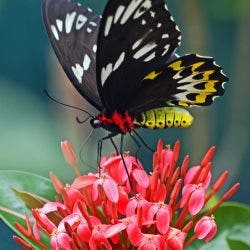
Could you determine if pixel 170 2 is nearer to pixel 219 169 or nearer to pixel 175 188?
pixel 219 169

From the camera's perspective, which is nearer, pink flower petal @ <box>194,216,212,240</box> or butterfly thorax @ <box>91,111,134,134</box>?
pink flower petal @ <box>194,216,212,240</box>

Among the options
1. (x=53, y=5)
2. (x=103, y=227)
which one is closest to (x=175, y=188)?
(x=103, y=227)

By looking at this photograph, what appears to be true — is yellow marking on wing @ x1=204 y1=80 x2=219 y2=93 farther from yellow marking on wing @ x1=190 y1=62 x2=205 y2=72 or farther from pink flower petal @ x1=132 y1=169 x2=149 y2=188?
pink flower petal @ x1=132 y1=169 x2=149 y2=188

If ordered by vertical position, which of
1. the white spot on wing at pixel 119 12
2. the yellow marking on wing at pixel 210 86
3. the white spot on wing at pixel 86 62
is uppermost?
the white spot on wing at pixel 119 12

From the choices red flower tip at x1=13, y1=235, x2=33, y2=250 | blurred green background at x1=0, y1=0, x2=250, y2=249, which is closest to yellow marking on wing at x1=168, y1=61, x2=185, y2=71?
red flower tip at x1=13, y1=235, x2=33, y2=250

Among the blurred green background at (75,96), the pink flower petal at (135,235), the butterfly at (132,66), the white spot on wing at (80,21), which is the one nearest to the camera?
the pink flower petal at (135,235)

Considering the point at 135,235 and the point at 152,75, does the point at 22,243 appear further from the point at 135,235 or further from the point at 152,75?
the point at 152,75

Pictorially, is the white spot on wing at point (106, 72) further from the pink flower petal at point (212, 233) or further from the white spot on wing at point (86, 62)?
the pink flower petal at point (212, 233)

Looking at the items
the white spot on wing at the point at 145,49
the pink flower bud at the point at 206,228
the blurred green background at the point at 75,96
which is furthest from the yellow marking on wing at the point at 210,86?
the blurred green background at the point at 75,96
